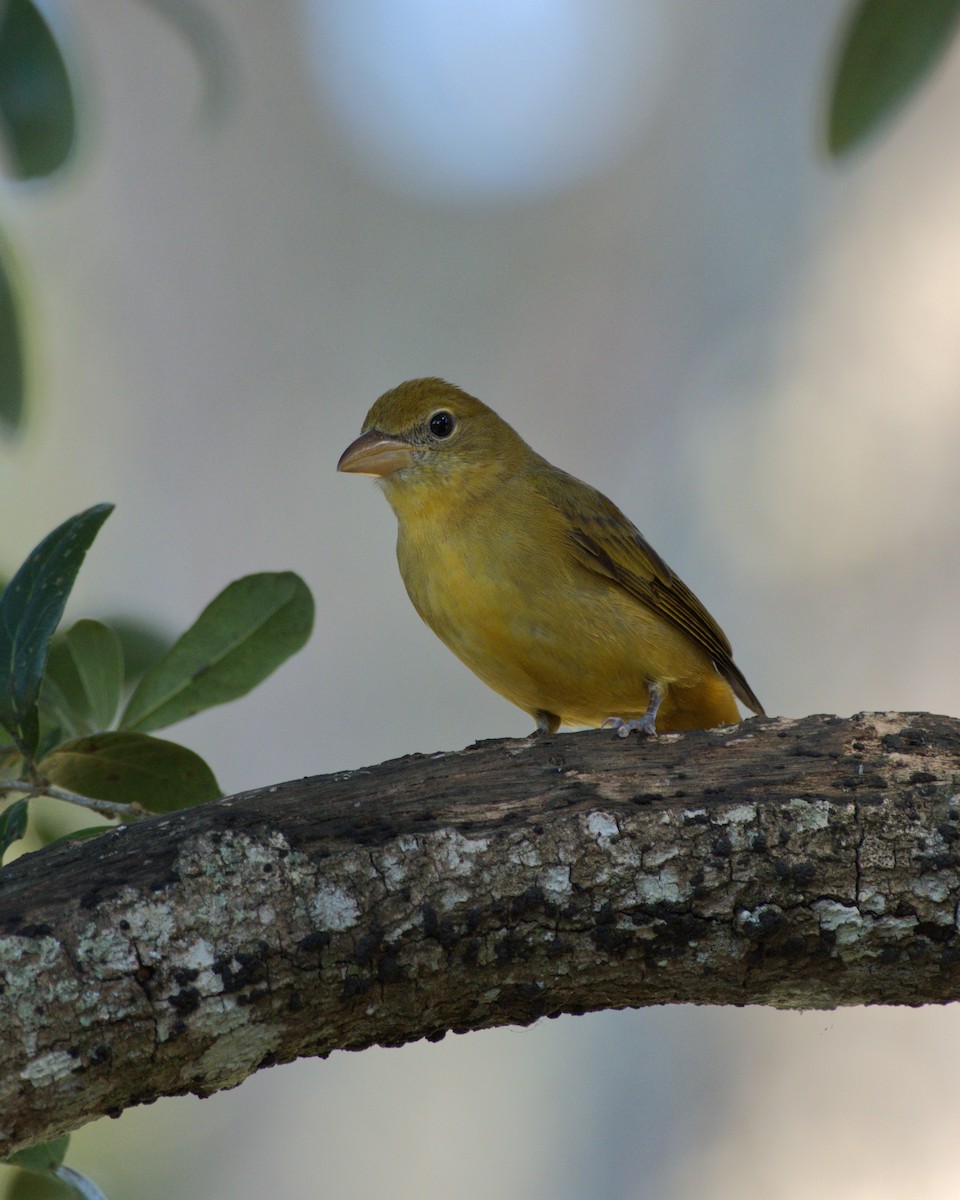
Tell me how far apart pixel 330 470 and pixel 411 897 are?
190 inches

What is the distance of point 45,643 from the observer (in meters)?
2.22

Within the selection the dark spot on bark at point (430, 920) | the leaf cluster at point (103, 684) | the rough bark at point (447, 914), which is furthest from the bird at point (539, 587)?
the dark spot on bark at point (430, 920)

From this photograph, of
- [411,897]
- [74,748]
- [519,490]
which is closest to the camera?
[411,897]

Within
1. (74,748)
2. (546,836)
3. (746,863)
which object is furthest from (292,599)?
(746,863)

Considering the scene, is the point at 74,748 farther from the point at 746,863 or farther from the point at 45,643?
the point at 746,863

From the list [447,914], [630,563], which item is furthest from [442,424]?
[447,914]

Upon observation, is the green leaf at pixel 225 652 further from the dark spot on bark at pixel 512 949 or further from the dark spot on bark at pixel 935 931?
the dark spot on bark at pixel 935 931

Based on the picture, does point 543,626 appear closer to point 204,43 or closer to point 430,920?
point 430,920

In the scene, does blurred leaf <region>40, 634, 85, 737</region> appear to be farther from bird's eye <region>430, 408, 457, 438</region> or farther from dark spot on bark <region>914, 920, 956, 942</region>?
dark spot on bark <region>914, 920, 956, 942</region>

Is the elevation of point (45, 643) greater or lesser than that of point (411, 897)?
greater

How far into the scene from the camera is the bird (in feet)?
10.7

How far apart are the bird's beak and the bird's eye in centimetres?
10

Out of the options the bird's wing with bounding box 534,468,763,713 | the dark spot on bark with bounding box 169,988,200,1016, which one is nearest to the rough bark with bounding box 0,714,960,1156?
the dark spot on bark with bounding box 169,988,200,1016

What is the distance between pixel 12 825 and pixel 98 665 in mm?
482
